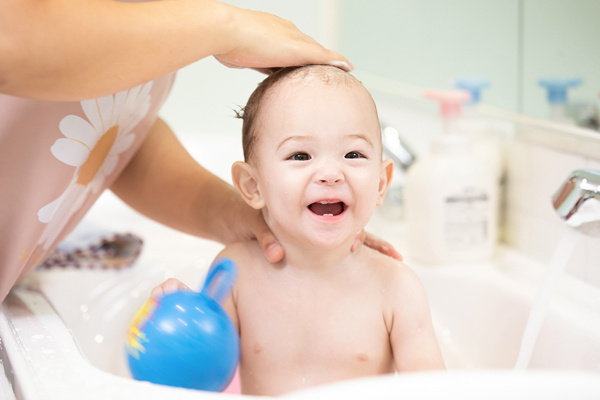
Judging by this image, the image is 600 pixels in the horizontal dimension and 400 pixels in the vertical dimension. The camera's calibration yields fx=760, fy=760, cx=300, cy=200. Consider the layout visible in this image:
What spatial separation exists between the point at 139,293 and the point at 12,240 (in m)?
0.38

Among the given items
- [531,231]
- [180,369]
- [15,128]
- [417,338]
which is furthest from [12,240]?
[531,231]

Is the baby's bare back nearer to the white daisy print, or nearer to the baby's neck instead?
the baby's neck

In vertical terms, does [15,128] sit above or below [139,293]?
above

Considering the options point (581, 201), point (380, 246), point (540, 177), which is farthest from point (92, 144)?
point (540, 177)

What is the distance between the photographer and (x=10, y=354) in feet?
2.84

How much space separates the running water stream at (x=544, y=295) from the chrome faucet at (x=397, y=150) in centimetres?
45

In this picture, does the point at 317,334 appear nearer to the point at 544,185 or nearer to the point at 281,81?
the point at 281,81

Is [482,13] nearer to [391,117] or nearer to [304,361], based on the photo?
[391,117]

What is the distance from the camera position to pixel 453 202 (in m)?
1.40

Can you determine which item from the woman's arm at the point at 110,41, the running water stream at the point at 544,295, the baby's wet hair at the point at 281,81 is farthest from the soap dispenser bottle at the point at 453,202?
the woman's arm at the point at 110,41

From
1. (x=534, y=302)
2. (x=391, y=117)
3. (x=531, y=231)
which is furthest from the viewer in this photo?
(x=391, y=117)

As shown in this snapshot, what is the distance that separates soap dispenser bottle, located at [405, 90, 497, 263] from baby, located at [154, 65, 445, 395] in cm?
37

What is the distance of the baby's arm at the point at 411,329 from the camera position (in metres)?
0.97

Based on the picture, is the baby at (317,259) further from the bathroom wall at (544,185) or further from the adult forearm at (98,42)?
the bathroom wall at (544,185)
